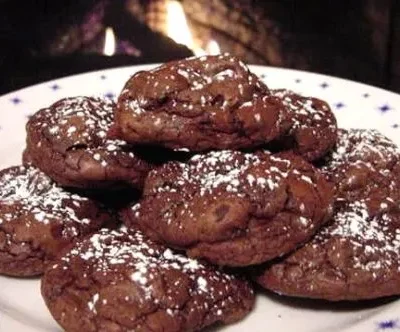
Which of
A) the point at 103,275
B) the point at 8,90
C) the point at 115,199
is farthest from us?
the point at 8,90

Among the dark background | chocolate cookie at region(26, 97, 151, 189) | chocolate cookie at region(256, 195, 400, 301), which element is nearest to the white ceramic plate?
chocolate cookie at region(256, 195, 400, 301)

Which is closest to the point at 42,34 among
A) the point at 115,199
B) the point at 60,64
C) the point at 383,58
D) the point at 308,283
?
the point at 60,64

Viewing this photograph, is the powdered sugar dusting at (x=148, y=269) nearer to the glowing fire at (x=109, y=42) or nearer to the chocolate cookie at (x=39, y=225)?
the chocolate cookie at (x=39, y=225)

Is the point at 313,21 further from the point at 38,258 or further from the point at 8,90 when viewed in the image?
the point at 38,258

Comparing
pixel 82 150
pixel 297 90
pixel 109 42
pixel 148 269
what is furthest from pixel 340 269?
pixel 109 42

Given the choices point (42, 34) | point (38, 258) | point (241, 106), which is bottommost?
point (42, 34)

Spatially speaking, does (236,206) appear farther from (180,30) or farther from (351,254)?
(180,30)
